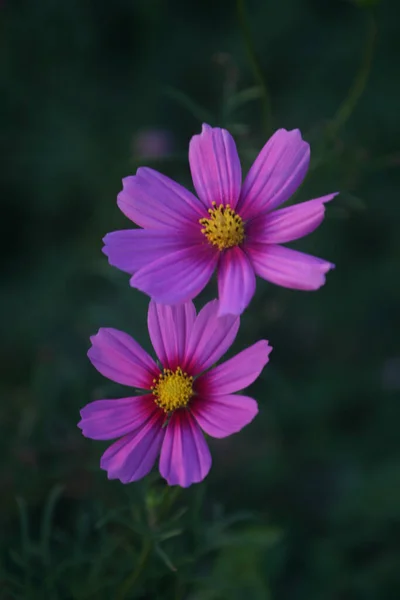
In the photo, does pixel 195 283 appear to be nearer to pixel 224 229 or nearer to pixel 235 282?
pixel 235 282

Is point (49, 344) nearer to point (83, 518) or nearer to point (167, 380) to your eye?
point (83, 518)

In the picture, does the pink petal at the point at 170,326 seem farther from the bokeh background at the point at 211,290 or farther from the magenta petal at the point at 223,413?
the bokeh background at the point at 211,290

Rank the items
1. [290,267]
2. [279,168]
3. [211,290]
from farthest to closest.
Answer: [211,290] < [279,168] < [290,267]

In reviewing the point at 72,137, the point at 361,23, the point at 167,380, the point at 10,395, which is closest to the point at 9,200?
the point at 72,137

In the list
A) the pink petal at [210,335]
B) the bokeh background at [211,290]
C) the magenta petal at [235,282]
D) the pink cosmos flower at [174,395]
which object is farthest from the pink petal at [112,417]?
the bokeh background at [211,290]

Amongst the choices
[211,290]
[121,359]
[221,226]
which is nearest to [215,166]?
[221,226]
